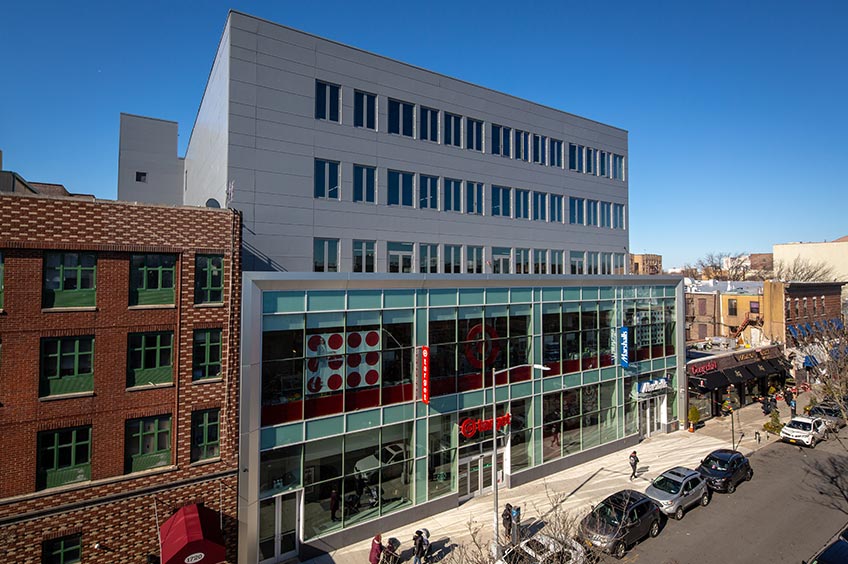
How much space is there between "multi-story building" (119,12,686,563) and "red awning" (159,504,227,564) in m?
1.65

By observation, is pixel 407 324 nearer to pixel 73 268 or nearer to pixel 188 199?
pixel 73 268

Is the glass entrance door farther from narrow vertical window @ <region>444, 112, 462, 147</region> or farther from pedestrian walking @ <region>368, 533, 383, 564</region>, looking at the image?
narrow vertical window @ <region>444, 112, 462, 147</region>

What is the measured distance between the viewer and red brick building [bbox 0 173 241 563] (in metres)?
14.3

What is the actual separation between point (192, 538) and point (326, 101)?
1952 cm

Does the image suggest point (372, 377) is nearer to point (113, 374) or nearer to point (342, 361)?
point (342, 361)

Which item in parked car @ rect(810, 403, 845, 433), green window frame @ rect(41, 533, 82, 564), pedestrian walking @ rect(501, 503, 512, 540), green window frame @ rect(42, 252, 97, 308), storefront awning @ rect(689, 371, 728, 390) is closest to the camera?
green window frame @ rect(41, 533, 82, 564)

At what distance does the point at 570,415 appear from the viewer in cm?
2731

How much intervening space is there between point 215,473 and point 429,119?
68.2 feet

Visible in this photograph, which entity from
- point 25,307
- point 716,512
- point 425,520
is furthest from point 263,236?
point 716,512

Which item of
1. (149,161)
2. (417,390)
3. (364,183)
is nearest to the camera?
(417,390)

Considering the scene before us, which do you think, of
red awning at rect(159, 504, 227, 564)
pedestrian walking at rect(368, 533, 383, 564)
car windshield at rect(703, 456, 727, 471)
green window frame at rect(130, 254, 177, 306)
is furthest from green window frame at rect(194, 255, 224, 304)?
car windshield at rect(703, 456, 727, 471)

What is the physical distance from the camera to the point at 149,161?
114 ft

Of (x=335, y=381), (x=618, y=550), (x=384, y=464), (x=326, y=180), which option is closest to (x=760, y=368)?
(x=618, y=550)

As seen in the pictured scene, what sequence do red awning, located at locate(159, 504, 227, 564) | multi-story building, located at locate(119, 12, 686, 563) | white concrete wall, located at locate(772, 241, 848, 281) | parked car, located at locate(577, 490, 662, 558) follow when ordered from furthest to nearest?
white concrete wall, located at locate(772, 241, 848, 281)
multi-story building, located at locate(119, 12, 686, 563)
parked car, located at locate(577, 490, 662, 558)
red awning, located at locate(159, 504, 227, 564)
